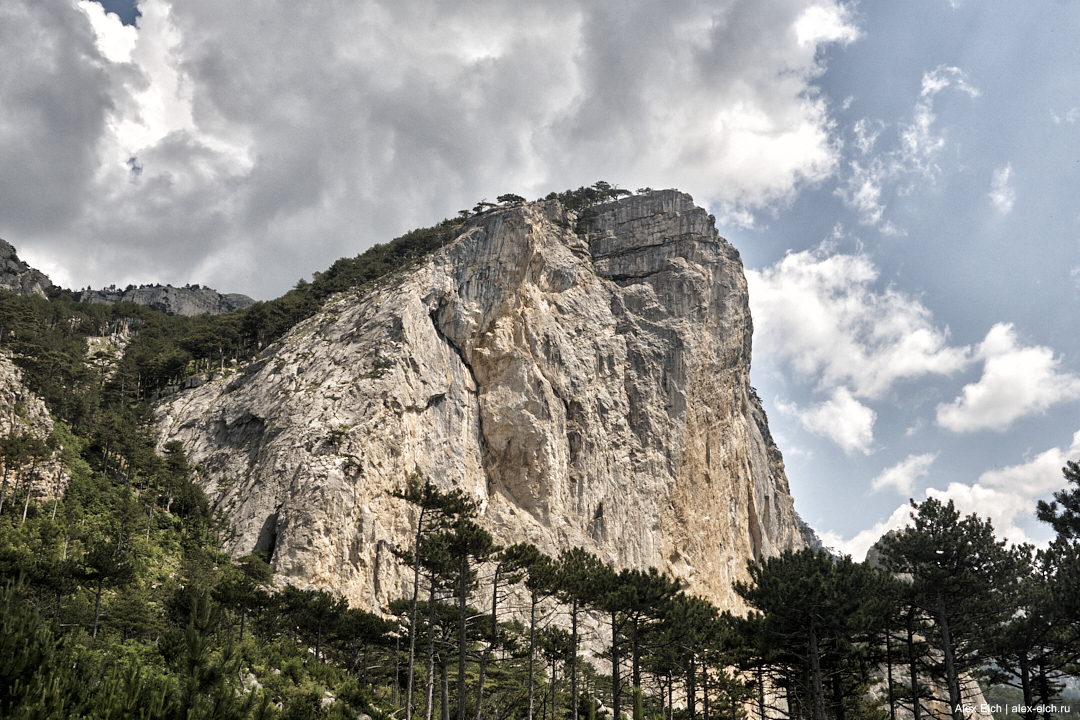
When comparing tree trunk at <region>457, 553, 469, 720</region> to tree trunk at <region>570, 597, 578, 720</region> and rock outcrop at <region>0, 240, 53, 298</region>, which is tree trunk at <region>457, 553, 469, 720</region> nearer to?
tree trunk at <region>570, 597, 578, 720</region>

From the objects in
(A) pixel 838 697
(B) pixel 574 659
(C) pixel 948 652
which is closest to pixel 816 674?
(A) pixel 838 697

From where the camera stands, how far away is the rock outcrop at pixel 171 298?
128 meters

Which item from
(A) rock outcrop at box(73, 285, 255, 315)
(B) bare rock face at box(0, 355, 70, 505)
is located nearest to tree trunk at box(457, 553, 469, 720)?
(B) bare rock face at box(0, 355, 70, 505)

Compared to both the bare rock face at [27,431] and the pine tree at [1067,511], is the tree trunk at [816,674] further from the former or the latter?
the bare rock face at [27,431]

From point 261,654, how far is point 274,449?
25.1 meters

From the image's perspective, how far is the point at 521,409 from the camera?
56.8m

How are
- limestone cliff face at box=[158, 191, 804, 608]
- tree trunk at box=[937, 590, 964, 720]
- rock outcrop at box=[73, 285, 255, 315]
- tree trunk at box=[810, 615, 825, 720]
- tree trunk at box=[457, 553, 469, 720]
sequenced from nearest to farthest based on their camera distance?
tree trunk at box=[810, 615, 825, 720]
tree trunk at box=[457, 553, 469, 720]
tree trunk at box=[937, 590, 964, 720]
limestone cliff face at box=[158, 191, 804, 608]
rock outcrop at box=[73, 285, 255, 315]

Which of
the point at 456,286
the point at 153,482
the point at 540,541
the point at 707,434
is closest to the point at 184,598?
the point at 153,482

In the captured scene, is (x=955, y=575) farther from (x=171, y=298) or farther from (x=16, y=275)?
(x=171, y=298)

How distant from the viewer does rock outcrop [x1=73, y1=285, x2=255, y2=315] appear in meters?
128

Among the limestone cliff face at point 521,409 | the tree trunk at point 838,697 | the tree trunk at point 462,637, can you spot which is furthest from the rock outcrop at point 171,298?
the tree trunk at point 838,697

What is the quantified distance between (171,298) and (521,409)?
11436 centimetres

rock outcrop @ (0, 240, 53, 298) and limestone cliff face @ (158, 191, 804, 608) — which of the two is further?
rock outcrop @ (0, 240, 53, 298)

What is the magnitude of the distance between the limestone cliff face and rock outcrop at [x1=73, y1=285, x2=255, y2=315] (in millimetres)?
86866
